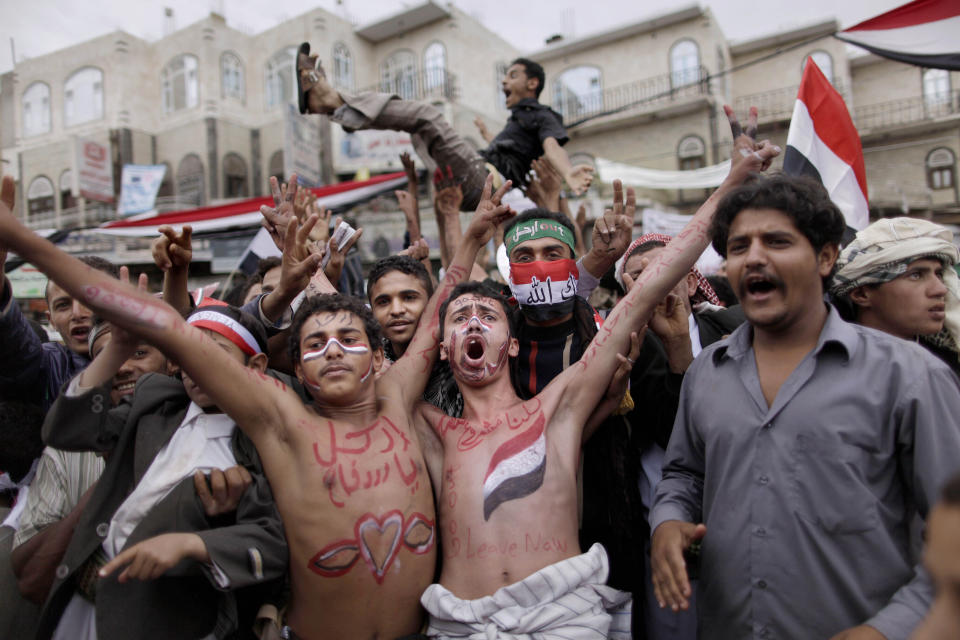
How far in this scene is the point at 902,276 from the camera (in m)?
2.70

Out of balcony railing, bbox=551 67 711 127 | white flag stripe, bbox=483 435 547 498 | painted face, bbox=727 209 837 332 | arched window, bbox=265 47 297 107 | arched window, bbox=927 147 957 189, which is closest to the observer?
painted face, bbox=727 209 837 332

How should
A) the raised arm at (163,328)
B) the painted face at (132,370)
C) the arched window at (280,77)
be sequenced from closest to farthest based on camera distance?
the raised arm at (163,328) → the painted face at (132,370) → the arched window at (280,77)

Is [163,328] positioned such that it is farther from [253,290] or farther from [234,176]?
[234,176]

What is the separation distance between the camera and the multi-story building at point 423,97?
23.8 m

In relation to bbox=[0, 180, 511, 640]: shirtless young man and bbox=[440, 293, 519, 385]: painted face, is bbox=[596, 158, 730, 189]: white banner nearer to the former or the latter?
bbox=[440, 293, 519, 385]: painted face

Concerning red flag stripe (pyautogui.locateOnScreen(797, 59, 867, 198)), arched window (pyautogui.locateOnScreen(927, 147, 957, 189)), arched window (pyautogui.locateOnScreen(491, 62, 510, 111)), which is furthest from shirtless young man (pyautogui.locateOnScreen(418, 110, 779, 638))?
arched window (pyautogui.locateOnScreen(491, 62, 510, 111))

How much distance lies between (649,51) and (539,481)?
26.1m

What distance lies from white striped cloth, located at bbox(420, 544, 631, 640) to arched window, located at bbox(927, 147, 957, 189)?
26979 millimetres

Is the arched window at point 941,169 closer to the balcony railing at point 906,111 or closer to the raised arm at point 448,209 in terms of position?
the balcony railing at point 906,111

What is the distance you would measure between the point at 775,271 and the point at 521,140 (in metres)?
3.29

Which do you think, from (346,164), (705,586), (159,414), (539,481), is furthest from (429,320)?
(346,164)

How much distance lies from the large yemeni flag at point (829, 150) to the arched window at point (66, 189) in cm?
3139

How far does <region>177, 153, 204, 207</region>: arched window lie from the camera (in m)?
27.0

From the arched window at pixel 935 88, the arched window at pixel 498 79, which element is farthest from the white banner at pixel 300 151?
the arched window at pixel 935 88
